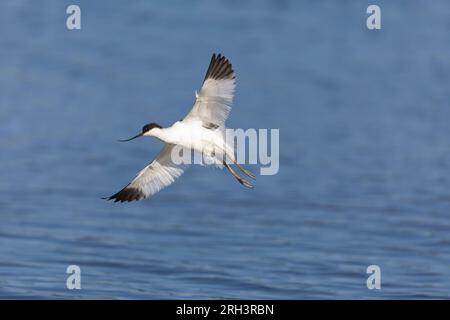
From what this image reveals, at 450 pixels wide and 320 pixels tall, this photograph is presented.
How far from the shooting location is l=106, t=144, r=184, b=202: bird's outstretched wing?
12367 mm

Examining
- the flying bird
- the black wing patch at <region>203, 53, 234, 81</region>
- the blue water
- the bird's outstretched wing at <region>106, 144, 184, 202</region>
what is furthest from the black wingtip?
the black wing patch at <region>203, 53, 234, 81</region>

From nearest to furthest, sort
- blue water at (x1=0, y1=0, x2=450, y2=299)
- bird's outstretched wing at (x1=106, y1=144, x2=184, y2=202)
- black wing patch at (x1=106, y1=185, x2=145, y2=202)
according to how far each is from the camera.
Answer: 1. black wing patch at (x1=106, y1=185, x2=145, y2=202)
2. bird's outstretched wing at (x1=106, y1=144, x2=184, y2=202)
3. blue water at (x1=0, y1=0, x2=450, y2=299)

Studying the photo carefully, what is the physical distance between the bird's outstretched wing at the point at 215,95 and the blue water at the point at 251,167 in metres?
2.30

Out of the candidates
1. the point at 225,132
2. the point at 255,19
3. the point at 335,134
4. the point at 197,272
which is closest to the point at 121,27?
the point at 255,19

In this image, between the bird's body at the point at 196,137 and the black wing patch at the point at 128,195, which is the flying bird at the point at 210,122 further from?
the black wing patch at the point at 128,195

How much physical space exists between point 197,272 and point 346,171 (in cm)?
639

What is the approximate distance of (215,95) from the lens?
11422mm

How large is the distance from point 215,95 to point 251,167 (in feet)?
26.9

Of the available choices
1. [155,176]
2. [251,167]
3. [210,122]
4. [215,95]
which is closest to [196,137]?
[210,122]

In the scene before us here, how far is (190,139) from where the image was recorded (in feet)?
37.3

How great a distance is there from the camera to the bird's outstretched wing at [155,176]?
12.4 meters

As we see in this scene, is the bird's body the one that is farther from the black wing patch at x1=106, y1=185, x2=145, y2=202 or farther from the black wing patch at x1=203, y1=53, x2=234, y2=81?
the black wing patch at x1=106, y1=185, x2=145, y2=202

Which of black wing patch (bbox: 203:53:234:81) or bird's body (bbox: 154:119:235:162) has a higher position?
black wing patch (bbox: 203:53:234:81)

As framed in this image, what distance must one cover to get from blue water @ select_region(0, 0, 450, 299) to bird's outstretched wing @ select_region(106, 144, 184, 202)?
123 centimetres
